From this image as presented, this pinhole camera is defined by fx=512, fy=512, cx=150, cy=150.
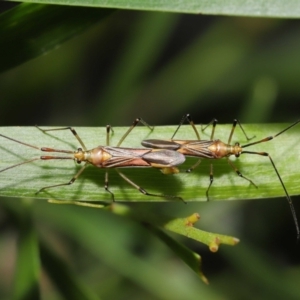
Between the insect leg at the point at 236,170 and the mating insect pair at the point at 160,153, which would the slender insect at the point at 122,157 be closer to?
the mating insect pair at the point at 160,153

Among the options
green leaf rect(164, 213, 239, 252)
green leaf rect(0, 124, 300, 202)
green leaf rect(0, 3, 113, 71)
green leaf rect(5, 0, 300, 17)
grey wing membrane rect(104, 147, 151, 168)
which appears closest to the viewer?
green leaf rect(5, 0, 300, 17)

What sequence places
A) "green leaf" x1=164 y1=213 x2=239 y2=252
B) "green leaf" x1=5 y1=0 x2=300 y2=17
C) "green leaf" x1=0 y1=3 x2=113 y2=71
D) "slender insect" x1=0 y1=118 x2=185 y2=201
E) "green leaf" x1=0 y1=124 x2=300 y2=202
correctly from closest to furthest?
1. "green leaf" x1=5 y1=0 x2=300 y2=17
2. "green leaf" x1=164 y1=213 x2=239 y2=252
3. "green leaf" x1=0 y1=3 x2=113 y2=71
4. "green leaf" x1=0 y1=124 x2=300 y2=202
5. "slender insect" x1=0 y1=118 x2=185 y2=201

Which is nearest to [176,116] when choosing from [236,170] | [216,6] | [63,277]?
[236,170]

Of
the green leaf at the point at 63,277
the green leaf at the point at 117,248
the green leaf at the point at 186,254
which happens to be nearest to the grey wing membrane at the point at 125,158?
the green leaf at the point at 186,254

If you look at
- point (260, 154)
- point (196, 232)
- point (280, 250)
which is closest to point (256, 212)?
point (280, 250)

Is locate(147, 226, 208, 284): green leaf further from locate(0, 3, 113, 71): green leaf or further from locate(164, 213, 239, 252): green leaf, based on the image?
locate(0, 3, 113, 71): green leaf

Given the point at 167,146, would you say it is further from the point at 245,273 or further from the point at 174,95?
the point at 174,95

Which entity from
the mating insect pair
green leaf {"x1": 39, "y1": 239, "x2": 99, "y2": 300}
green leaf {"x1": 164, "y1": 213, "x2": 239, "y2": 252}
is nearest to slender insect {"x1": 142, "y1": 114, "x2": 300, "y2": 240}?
the mating insect pair

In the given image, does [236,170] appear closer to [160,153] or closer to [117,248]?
[160,153]
